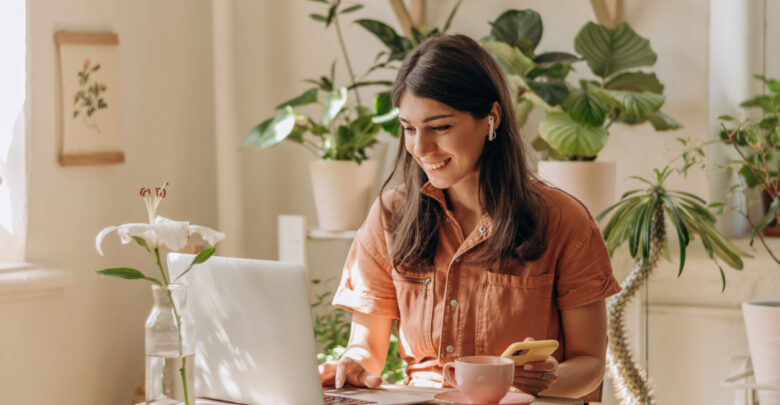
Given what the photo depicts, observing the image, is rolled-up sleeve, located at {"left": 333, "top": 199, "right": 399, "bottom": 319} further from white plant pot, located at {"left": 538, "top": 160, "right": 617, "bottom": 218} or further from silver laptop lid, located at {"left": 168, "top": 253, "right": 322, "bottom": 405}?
white plant pot, located at {"left": 538, "top": 160, "right": 617, "bottom": 218}

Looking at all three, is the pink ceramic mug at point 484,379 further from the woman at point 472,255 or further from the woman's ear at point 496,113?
the woman's ear at point 496,113

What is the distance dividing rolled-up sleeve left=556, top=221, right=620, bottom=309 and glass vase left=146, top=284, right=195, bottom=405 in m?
0.75

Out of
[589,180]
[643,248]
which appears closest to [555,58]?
[589,180]

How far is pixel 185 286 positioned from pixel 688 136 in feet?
6.23

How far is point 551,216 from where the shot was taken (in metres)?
1.69

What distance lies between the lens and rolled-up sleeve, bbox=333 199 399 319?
174 cm

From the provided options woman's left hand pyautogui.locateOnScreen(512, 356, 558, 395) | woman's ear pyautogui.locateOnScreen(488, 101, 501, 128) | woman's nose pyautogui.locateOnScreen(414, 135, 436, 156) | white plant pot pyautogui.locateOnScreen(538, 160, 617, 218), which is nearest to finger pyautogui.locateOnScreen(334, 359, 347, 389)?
woman's left hand pyautogui.locateOnScreen(512, 356, 558, 395)

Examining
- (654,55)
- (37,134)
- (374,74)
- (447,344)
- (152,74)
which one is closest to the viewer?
(447,344)

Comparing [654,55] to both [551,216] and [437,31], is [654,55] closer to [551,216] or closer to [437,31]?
[437,31]

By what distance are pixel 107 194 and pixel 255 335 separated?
53.5 inches

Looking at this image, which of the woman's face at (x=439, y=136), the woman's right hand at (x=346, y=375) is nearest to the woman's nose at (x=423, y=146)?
the woman's face at (x=439, y=136)

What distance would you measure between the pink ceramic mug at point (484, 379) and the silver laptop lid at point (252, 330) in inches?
8.6


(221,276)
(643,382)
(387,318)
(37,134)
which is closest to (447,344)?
(387,318)

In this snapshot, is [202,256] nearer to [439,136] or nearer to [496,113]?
[439,136]
